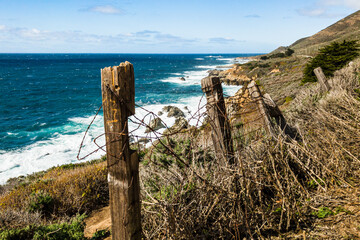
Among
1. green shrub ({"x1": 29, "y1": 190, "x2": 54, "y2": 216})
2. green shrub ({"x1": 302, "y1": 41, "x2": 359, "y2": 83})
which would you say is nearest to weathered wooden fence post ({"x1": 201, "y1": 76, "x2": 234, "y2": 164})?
green shrub ({"x1": 29, "y1": 190, "x2": 54, "y2": 216})

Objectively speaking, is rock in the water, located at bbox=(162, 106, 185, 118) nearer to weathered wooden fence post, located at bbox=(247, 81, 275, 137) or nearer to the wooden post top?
weathered wooden fence post, located at bbox=(247, 81, 275, 137)

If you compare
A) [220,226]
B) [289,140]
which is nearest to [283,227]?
[220,226]

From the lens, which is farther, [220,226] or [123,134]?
[220,226]

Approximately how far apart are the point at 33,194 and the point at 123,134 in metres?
5.00

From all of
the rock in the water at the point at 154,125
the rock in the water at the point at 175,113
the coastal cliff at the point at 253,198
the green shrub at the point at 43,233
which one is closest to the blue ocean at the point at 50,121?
the rock in the water at the point at 175,113

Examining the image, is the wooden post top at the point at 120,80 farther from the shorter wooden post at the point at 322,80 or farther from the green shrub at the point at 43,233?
the shorter wooden post at the point at 322,80

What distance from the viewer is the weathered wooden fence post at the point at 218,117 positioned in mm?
3209

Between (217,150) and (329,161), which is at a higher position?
(217,150)

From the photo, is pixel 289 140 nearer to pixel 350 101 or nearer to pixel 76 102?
pixel 350 101

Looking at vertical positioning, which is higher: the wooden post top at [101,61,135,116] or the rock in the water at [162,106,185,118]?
the wooden post top at [101,61,135,116]

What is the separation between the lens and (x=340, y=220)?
2.86m

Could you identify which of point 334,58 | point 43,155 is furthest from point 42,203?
point 334,58

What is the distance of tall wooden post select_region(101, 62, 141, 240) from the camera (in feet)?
6.42

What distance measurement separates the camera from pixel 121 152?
2029 millimetres
